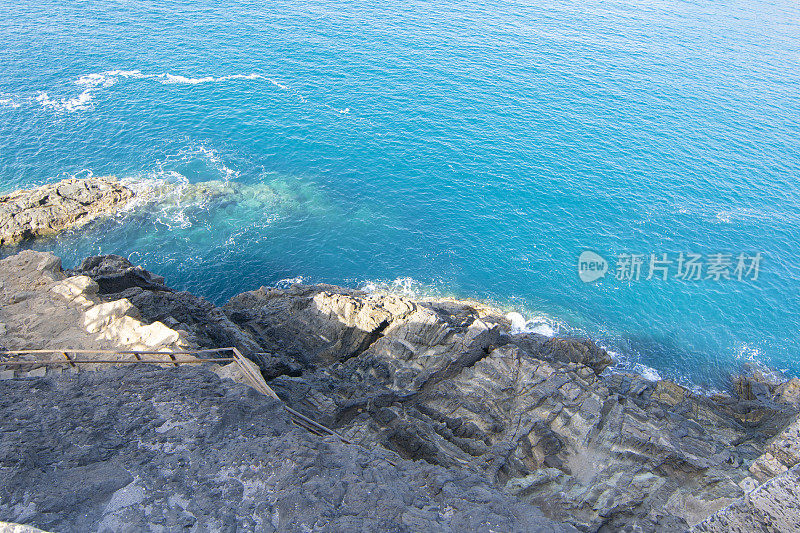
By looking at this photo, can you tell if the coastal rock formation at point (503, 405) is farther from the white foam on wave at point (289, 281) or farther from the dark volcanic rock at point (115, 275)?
the white foam on wave at point (289, 281)

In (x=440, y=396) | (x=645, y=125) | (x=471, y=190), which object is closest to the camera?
(x=440, y=396)

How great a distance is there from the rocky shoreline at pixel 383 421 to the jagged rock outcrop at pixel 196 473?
0.23ft

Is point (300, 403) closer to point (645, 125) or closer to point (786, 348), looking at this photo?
point (786, 348)

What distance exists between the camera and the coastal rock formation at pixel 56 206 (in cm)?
6125

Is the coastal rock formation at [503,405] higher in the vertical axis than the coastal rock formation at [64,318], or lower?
lower

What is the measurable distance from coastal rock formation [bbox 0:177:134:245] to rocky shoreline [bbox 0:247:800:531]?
19.9 meters

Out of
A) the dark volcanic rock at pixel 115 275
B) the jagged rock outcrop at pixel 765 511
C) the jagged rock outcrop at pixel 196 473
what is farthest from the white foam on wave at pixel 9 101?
the jagged rock outcrop at pixel 765 511

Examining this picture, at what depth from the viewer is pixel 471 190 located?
73.2m

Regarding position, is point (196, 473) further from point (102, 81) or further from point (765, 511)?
point (102, 81)

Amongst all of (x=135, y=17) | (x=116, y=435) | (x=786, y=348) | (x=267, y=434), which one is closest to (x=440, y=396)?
(x=267, y=434)

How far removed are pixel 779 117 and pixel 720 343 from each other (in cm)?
5755

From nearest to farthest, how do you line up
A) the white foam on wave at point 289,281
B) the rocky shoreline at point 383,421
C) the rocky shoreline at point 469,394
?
the rocky shoreline at point 383,421 < the rocky shoreline at point 469,394 < the white foam on wave at point 289,281

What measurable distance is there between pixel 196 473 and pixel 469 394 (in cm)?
2467

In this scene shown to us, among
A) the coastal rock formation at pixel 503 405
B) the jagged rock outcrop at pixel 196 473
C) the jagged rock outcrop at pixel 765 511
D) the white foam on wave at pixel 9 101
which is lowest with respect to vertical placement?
the coastal rock formation at pixel 503 405
